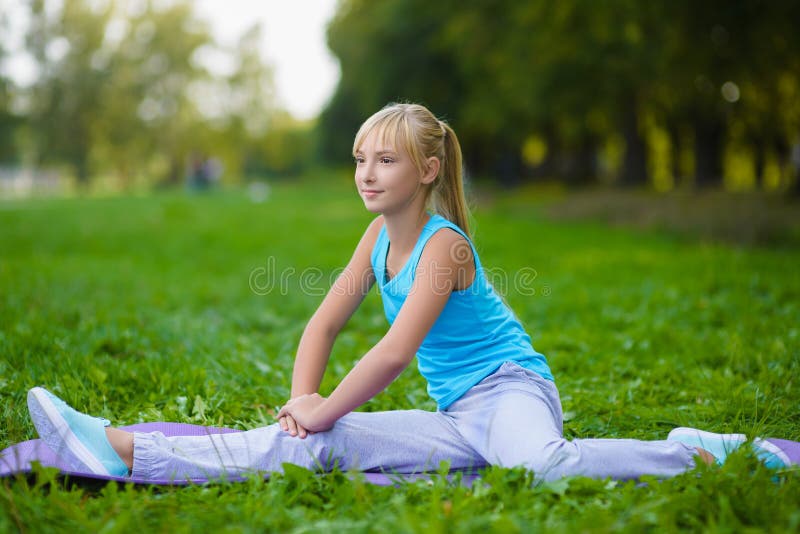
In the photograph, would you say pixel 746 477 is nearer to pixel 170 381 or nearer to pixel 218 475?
pixel 218 475

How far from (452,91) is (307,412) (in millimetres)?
23803

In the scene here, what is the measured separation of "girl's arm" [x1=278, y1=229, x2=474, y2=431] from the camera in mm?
2365

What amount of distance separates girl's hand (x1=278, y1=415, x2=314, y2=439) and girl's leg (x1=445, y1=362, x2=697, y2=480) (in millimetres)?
557

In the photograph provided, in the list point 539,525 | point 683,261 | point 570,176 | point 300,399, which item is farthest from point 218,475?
point 570,176

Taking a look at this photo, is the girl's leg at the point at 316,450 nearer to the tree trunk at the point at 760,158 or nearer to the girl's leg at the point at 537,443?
the girl's leg at the point at 537,443

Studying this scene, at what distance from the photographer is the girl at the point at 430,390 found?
2.36 meters

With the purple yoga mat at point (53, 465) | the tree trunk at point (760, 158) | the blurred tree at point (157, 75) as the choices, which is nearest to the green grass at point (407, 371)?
the purple yoga mat at point (53, 465)

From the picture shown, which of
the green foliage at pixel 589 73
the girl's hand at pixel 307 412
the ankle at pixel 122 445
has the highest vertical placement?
the green foliage at pixel 589 73

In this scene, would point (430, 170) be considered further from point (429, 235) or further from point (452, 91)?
point (452, 91)

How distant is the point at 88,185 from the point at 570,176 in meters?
32.2

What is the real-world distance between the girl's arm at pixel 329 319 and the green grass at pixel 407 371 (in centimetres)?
42

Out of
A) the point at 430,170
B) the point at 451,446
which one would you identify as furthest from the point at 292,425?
the point at 430,170

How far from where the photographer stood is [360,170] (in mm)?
2605

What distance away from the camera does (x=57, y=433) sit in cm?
233
